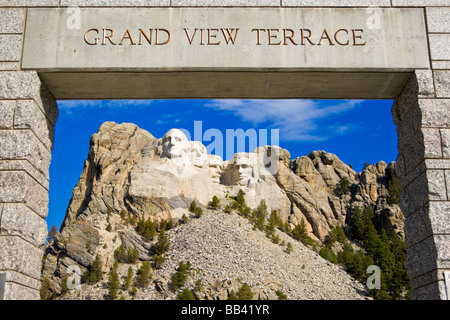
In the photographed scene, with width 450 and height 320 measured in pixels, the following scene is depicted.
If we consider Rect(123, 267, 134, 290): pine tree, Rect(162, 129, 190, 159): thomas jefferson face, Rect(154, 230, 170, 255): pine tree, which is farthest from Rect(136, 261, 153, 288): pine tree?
Rect(162, 129, 190, 159): thomas jefferson face

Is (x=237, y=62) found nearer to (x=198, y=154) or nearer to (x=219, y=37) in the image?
Answer: (x=219, y=37)

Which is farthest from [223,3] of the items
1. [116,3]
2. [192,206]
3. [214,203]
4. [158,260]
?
[214,203]

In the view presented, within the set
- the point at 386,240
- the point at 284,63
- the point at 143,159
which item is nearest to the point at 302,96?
the point at 284,63

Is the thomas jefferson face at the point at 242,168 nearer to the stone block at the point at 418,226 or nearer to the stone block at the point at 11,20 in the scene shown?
the stone block at the point at 418,226

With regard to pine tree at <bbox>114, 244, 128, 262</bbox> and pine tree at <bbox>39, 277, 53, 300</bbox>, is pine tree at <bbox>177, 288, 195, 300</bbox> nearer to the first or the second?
pine tree at <bbox>114, 244, 128, 262</bbox>

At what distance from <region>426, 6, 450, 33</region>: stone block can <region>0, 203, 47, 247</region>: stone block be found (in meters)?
5.70

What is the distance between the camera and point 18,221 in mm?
6391

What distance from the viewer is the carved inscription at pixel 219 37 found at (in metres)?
7.02

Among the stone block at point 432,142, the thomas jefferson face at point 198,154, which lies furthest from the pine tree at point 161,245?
the stone block at point 432,142

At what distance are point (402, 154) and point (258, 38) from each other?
256 centimetres

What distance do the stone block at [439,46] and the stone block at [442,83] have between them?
0.71 feet

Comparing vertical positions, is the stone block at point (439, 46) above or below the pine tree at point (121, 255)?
below

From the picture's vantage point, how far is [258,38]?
7.05 m
